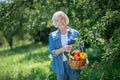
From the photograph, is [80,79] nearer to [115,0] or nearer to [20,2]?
[115,0]

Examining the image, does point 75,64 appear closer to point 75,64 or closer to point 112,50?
point 75,64

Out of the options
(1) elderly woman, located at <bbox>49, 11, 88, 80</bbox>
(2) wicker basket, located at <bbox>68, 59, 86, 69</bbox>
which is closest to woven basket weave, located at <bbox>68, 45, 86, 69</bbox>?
(2) wicker basket, located at <bbox>68, 59, 86, 69</bbox>

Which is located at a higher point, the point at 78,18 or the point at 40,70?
the point at 78,18

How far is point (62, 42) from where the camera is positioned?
23.2 ft

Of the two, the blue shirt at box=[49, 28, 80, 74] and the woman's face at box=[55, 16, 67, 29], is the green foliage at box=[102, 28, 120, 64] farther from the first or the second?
the woman's face at box=[55, 16, 67, 29]

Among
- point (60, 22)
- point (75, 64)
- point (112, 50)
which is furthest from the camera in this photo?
point (60, 22)

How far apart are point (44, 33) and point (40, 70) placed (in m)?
26.0

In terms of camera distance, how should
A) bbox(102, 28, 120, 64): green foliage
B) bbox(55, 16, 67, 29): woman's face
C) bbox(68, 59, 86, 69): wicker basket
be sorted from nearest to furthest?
bbox(102, 28, 120, 64): green foliage
bbox(68, 59, 86, 69): wicker basket
bbox(55, 16, 67, 29): woman's face

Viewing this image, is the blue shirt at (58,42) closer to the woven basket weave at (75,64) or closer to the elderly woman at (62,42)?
the elderly woman at (62,42)

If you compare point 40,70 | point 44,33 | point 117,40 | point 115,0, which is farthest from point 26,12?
point 44,33

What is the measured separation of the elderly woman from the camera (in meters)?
6.96

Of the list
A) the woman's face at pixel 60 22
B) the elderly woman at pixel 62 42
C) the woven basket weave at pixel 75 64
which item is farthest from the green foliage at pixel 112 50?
the woman's face at pixel 60 22

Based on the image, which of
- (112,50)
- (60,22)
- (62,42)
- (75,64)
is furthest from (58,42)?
(112,50)

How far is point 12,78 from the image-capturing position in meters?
11.5
